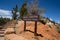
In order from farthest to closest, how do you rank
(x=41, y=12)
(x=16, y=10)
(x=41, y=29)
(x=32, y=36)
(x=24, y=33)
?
1. (x=16, y=10)
2. (x=41, y=12)
3. (x=41, y=29)
4. (x=24, y=33)
5. (x=32, y=36)

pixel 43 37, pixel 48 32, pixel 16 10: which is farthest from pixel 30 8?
pixel 43 37

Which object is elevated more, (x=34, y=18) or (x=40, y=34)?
(x=34, y=18)

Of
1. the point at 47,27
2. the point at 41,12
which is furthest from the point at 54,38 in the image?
the point at 41,12

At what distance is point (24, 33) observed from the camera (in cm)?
1227

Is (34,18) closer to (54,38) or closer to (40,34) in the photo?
(40,34)

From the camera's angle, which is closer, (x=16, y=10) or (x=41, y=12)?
(x=41, y=12)

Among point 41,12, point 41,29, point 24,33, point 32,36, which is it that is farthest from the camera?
point 41,12

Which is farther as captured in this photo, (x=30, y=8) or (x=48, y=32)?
(x=30, y=8)

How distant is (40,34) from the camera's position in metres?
12.0

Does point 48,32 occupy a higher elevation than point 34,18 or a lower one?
lower

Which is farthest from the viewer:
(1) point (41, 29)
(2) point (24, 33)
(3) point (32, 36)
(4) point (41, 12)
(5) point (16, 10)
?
(5) point (16, 10)

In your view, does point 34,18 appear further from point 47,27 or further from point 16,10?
point 16,10

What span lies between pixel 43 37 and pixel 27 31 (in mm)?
1748

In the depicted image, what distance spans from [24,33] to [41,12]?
29.6ft
